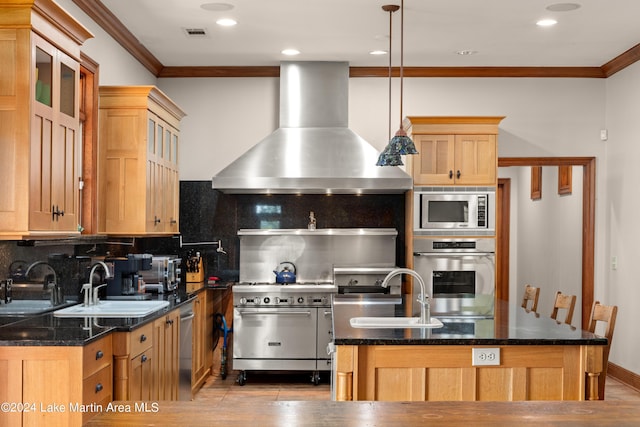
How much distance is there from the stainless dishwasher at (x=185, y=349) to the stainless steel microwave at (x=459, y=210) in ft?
7.45

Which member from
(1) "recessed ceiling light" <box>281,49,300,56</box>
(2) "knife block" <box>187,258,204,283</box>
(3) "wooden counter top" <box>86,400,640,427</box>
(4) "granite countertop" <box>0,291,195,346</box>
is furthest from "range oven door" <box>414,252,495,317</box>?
(3) "wooden counter top" <box>86,400,640,427</box>

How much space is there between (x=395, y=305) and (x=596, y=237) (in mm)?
3230

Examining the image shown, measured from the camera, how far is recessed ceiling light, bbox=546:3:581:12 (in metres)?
5.00

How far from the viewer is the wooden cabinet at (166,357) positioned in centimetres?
435

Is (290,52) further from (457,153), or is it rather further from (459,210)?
(459,210)

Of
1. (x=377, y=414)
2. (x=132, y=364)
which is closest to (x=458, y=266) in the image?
(x=132, y=364)

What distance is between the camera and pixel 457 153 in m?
6.40

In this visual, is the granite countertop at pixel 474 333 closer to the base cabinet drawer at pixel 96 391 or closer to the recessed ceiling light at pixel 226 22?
the base cabinet drawer at pixel 96 391

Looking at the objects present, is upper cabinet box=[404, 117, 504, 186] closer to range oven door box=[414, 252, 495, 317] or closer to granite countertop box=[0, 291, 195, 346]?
range oven door box=[414, 252, 495, 317]

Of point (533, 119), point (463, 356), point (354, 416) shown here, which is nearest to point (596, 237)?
point (533, 119)

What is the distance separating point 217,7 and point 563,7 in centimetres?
247

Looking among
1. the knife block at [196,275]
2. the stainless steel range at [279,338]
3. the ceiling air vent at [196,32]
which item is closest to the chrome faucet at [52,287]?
the stainless steel range at [279,338]

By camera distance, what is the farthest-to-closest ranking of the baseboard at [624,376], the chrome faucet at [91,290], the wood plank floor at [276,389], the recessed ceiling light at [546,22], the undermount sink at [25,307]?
the baseboard at [624,376] < the wood plank floor at [276,389] < the recessed ceiling light at [546,22] < the chrome faucet at [91,290] < the undermount sink at [25,307]

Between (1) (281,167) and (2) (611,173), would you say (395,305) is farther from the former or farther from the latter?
(2) (611,173)
